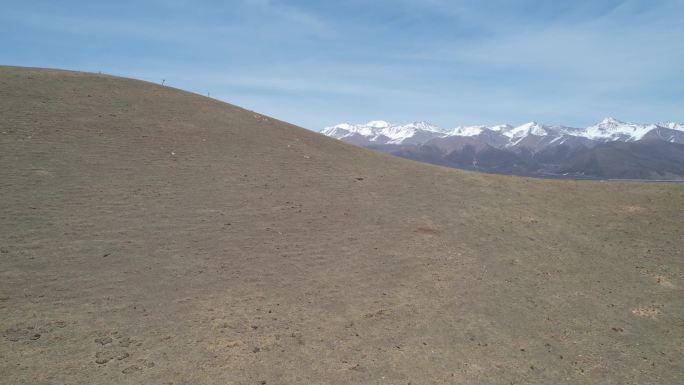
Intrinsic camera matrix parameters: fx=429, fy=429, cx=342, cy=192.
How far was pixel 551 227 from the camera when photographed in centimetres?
2267

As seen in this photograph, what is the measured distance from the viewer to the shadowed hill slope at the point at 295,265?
11078mm

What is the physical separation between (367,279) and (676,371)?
942cm

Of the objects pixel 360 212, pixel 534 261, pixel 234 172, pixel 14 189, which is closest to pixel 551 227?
pixel 534 261

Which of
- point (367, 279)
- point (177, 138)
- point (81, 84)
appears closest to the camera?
point (367, 279)

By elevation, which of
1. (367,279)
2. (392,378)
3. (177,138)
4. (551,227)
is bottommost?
(392,378)

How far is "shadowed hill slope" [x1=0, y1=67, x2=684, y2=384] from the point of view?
11.1 m

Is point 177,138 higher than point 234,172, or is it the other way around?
point 177,138

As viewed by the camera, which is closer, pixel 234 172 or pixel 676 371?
pixel 676 371

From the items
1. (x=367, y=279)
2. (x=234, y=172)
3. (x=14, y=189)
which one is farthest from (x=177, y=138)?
(x=367, y=279)

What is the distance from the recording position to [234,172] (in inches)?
982

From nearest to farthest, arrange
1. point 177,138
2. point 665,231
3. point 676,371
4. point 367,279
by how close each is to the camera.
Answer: point 676,371
point 367,279
point 665,231
point 177,138

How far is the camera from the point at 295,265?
53.5 ft

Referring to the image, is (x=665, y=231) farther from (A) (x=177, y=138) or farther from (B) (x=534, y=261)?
(A) (x=177, y=138)

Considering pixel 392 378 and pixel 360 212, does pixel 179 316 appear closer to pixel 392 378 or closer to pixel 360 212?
pixel 392 378
